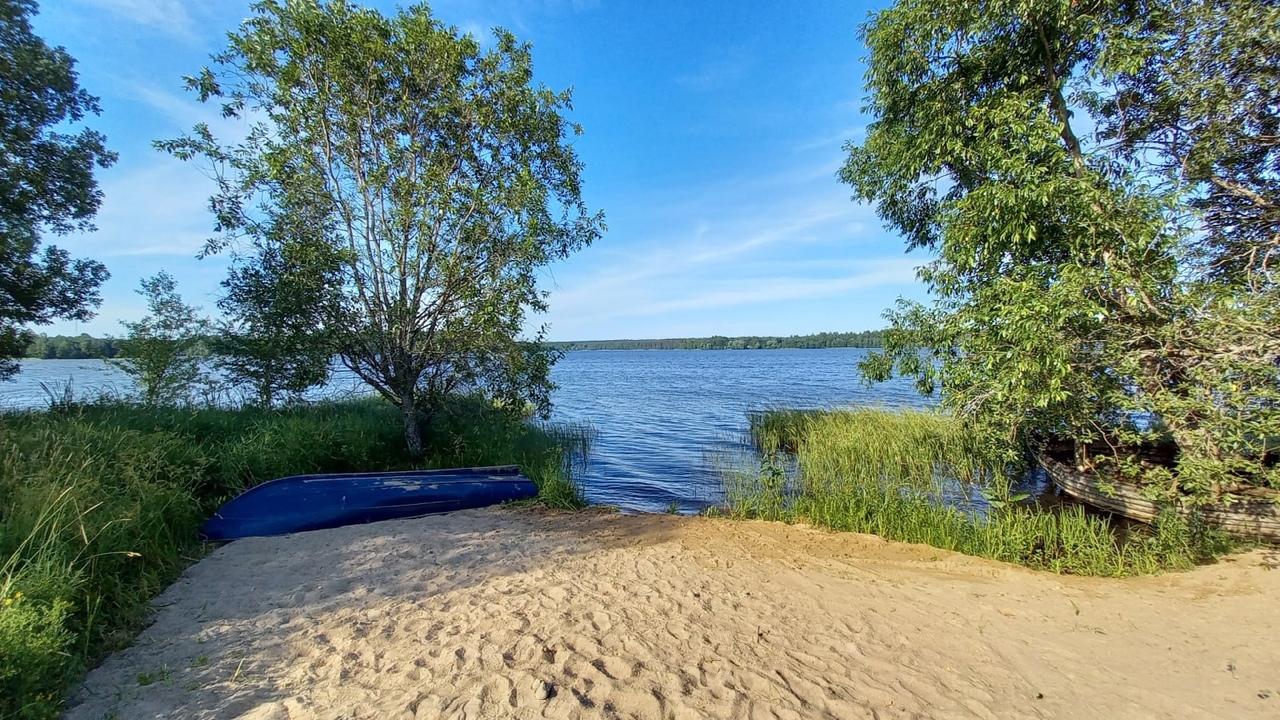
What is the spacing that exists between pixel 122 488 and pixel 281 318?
3.57 m

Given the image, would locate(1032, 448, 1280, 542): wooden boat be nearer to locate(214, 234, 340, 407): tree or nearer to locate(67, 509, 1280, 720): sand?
locate(67, 509, 1280, 720): sand

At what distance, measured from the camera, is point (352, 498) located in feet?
23.2

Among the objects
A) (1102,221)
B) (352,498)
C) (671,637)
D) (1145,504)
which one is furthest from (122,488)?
(1145,504)

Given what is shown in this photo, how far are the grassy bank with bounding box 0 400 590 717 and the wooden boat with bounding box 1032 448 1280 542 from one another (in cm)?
839

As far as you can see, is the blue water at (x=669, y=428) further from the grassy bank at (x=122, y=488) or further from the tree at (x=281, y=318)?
the tree at (x=281, y=318)

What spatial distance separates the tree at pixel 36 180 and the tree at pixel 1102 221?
14.1 m

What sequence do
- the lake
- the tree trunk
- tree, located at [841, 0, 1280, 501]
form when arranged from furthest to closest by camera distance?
the lake → the tree trunk → tree, located at [841, 0, 1280, 501]

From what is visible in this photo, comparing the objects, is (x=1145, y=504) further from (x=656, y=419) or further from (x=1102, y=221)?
(x=656, y=419)

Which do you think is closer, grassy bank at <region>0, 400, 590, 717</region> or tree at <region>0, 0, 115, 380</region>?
grassy bank at <region>0, 400, 590, 717</region>

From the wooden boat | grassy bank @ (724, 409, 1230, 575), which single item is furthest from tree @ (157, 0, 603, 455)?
the wooden boat

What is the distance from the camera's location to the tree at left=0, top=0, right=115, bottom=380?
8711 mm

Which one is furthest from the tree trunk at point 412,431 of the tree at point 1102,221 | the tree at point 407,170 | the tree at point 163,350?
the tree at point 1102,221

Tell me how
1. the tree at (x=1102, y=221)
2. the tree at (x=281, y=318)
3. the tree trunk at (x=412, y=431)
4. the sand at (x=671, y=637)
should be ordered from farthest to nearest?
1. the tree trunk at (x=412, y=431)
2. the tree at (x=281, y=318)
3. the tree at (x=1102, y=221)
4. the sand at (x=671, y=637)

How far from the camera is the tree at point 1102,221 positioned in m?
6.06
